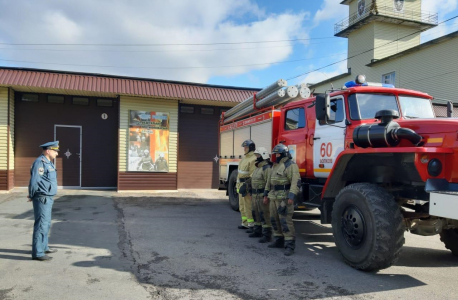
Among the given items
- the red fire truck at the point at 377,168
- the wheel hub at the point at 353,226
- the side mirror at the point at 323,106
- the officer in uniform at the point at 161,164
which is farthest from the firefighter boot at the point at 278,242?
the officer in uniform at the point at 161,164

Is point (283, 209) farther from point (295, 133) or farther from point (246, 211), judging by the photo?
point (295, 133)

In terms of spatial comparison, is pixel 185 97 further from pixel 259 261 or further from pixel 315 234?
pixel 259 261

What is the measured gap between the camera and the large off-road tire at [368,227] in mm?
4332

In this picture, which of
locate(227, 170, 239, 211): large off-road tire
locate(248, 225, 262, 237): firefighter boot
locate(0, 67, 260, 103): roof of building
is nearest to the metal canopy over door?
locate(0, 67, 260, 103): roof of building

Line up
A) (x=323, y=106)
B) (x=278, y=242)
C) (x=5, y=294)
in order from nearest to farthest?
(x=5, y=294) → (x=323, y=106) → (x=278, y=242)

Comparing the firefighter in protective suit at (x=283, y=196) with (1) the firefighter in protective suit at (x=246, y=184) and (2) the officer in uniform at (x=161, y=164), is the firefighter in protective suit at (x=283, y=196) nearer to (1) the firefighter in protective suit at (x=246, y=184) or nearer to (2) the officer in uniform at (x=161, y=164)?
(1) the firefighter in protective suit at (x=246, y=184)

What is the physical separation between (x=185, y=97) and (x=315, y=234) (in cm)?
847

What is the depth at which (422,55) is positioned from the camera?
19953 mm

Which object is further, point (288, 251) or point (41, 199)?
point (288, 251)

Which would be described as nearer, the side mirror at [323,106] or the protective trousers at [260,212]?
the side mirror at [323,106]

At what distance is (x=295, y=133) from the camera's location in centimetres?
704

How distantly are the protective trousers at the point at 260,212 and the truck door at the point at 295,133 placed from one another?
3.30ft

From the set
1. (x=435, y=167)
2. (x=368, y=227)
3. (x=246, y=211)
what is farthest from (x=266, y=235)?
(x=435, y=167)

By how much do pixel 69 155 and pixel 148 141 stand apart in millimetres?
3211
